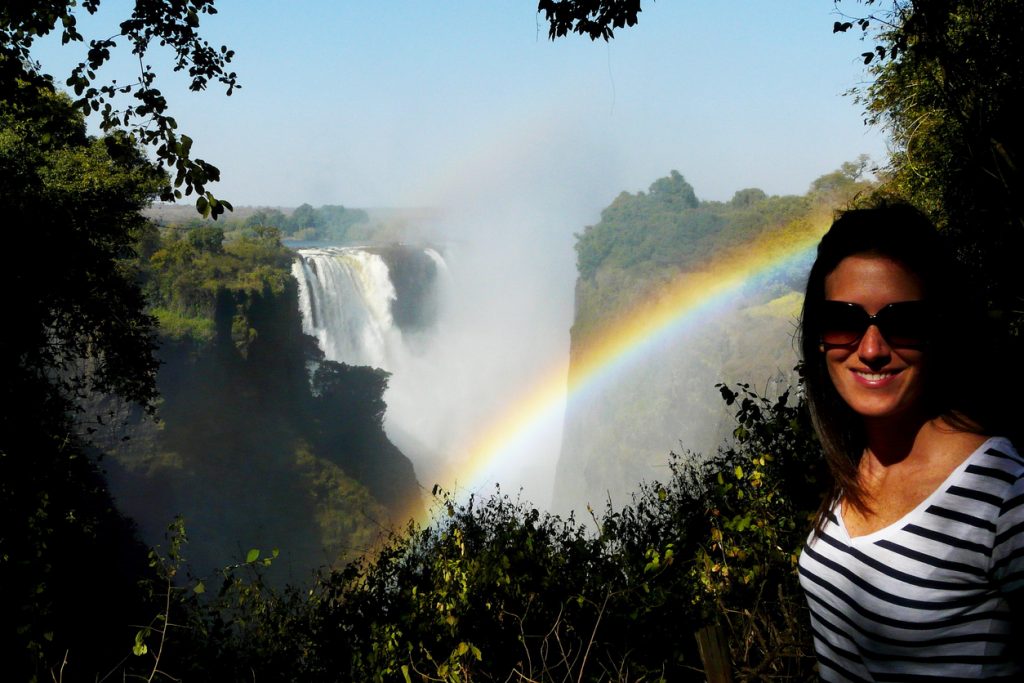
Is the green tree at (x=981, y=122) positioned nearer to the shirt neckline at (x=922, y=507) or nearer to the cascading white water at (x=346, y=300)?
the shirt neckline at (x=922, y=507)

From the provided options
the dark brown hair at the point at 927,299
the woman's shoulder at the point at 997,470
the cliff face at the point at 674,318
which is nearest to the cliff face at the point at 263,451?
the dark brown hair at the point at 927,299

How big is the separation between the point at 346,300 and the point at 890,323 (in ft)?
140

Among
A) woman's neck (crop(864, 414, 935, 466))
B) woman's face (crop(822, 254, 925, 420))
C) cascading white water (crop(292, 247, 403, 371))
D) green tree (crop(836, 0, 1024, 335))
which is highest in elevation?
green tree (crop(836, 0, 1024, 335))

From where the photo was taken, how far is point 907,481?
1107mm

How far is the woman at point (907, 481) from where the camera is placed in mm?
938

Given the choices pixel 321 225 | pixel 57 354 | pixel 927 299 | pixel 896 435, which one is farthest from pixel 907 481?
pixel 321 225

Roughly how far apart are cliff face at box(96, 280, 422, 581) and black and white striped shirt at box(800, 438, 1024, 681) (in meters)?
29.6

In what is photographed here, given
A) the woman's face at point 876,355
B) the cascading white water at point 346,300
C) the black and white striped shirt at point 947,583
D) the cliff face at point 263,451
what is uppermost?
the woman's face at point 876,355

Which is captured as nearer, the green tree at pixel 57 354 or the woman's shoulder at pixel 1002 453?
the woman's shoulder at pixel 1002 453

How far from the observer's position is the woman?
0.94m

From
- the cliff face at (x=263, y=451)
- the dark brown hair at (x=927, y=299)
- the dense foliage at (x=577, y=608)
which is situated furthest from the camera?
the cliff face at (x=263, y=451)

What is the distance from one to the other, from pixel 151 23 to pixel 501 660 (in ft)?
17.6

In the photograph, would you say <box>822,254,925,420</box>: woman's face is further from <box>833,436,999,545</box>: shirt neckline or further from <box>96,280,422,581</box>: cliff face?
<box>96,280,422,581</box>: cliff face

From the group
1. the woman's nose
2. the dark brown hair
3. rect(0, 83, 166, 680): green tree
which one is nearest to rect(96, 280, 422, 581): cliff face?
rect(0, 83, 166, 680): green tree
